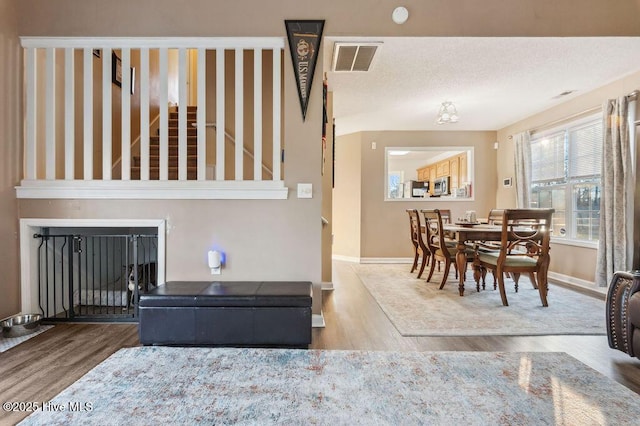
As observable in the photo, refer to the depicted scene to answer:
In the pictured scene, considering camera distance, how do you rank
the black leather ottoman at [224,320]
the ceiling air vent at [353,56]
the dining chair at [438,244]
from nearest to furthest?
the black leather ottoman at [224,320] → the ceiling air vent at [353,56] → the dining chair at [438,244]

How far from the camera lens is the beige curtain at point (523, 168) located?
4.84 meters

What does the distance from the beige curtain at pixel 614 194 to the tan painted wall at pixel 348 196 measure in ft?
11.2

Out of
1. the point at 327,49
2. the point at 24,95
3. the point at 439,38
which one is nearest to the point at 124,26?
the point at 24,95

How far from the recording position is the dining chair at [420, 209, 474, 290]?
3648 millimetres

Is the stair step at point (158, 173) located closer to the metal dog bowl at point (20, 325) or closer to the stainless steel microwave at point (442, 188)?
the metal dog bowl at point (20, 325)

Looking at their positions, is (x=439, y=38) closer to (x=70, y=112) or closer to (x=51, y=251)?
(x=70, y=112)

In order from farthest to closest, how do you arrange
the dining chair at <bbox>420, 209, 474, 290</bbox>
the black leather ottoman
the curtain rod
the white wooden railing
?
the dining chair at <bbox>420, 209, 474, 290</bbox> < the curtain rod < the white wooden railing < the black leather ottoman

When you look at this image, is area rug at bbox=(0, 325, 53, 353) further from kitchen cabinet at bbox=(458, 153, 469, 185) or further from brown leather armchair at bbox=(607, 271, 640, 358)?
kitchen cabinet at bbox=(458, 153, 469, 185)

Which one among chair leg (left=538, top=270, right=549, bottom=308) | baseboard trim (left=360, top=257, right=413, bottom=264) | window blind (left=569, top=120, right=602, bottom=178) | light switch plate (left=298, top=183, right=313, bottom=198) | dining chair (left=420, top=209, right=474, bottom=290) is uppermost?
window blind (left=569, top=120, right=602, bottom=178)

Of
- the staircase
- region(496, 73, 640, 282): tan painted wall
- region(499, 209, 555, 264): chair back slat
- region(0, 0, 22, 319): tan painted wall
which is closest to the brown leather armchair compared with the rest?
region(499, 209, 555, 264): chair back slat

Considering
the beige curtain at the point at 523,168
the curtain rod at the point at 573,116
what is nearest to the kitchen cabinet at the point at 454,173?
the beige curtain at the point at 523,168

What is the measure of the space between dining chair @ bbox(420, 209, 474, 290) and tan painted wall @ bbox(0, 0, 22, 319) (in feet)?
13.7

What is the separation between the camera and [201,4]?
103 inches

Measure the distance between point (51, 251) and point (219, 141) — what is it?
6.29 ft
